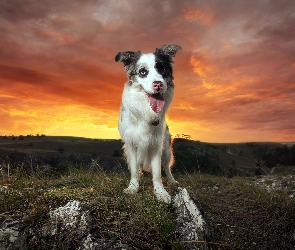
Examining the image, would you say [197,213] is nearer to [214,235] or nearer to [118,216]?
[214,235]

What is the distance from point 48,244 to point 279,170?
37.8 ft

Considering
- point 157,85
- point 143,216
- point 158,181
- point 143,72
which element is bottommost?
point 143,216

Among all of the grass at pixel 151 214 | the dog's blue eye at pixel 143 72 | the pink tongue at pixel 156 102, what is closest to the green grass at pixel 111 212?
the grass at pixel 151 214

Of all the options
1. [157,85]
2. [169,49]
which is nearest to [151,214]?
[157,85]

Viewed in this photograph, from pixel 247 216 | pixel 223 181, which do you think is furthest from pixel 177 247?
pixel 223 181

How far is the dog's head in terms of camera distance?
18.9ft

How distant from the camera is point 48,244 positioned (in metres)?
4.18

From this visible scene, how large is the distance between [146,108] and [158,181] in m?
1.49

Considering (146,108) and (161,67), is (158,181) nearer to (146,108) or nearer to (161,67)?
(146,108)

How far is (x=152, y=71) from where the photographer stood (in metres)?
5.88

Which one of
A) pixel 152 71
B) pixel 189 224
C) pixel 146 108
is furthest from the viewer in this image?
pixel 146 108

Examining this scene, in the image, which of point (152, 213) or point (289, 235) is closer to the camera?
point (152, 213)

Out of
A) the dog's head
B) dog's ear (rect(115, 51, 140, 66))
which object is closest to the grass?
the dog's head

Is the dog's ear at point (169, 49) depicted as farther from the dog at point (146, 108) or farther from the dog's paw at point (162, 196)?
the dog's paw at point (162, 196)
